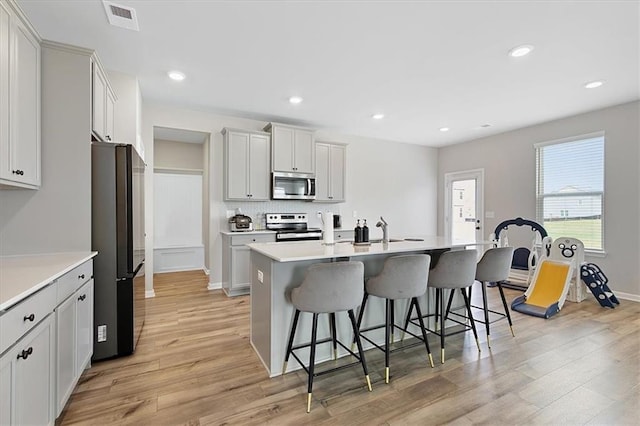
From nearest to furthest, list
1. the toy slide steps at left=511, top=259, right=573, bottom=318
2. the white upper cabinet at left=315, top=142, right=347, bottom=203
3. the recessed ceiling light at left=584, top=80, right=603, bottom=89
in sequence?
1. the recessed ceiling light at left=584, top=80, right=603, bottom=89
2. the toy slide steps at left=511, top=259, right=573, bottom=318
3. the white upper cabinet at left=315, top=142, right=347, bottom=203

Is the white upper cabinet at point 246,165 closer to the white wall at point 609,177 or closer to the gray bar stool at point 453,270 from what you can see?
the gray bar stool at point 453,270

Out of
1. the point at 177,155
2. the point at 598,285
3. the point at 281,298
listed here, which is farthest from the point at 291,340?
the point at 177,155

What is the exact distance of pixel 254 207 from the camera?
16.6ft

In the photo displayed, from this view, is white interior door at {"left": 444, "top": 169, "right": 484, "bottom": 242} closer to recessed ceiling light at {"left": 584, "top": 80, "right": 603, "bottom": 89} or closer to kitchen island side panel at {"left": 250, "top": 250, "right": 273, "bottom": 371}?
recessed ceiling light at {"left": 584, "top": 80, "right": 603, "bottom": 89}

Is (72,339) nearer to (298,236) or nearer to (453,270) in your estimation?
(453,270)

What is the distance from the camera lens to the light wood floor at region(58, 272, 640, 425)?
1.87 meters

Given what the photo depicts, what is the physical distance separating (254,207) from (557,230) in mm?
4967

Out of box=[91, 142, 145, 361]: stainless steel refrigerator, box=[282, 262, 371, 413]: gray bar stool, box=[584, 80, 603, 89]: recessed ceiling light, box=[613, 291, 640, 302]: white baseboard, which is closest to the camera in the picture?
box=[282, 262, 371, 413]: gray bar stool

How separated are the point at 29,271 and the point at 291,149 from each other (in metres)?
3.72

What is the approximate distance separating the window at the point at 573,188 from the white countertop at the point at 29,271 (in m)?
6.17

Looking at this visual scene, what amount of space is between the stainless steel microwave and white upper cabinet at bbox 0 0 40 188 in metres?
3.01

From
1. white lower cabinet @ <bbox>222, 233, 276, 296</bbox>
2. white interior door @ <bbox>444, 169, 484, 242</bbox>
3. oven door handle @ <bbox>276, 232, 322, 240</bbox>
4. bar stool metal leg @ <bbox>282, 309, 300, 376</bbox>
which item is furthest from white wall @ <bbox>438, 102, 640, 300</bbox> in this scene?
bar stool metal leg @ <bbox>282, 309, 300, 376</bbox>

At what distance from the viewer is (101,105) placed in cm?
275

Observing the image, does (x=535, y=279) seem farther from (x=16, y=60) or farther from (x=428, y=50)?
(x=16, y=60)
